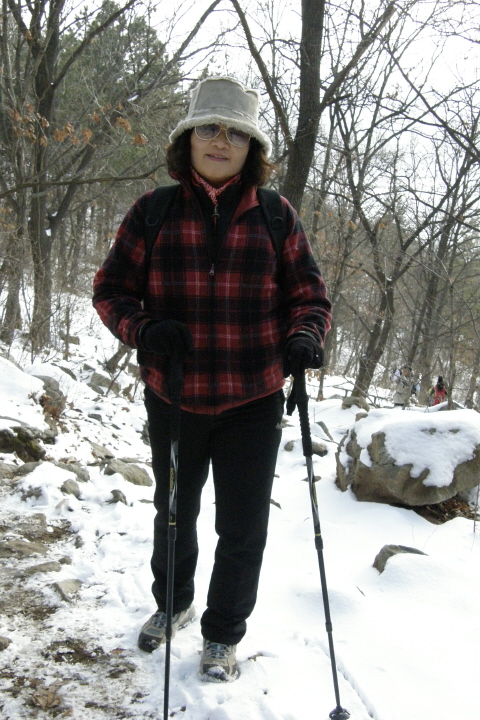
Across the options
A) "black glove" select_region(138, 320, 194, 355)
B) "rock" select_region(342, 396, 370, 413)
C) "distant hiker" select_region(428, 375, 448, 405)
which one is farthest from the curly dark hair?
"distant hiker" select_region(428, 375, 448, 405)

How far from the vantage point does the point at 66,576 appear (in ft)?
9.33

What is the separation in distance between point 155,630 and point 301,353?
1288mm

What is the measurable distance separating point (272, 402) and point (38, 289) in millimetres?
7843

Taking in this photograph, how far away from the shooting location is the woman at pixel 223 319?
204 cm

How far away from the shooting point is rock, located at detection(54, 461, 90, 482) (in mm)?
4293

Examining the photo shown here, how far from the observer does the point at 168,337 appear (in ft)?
6.29

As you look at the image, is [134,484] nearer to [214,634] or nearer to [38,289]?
[214,634]

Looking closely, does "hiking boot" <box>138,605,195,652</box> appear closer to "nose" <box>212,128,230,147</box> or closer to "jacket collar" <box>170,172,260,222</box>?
"jacket collar" <box>170,172,260,222</box>

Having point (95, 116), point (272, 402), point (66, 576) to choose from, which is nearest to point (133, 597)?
point (66, 576)

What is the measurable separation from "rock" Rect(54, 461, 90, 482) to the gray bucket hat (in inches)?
117

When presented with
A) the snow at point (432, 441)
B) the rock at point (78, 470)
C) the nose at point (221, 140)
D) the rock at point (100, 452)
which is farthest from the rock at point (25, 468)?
the nose at point (221, 140)

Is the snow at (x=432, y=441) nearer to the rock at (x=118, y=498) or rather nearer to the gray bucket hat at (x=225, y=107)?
the rock at (x=118, y=498)

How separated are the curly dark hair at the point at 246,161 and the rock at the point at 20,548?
86.6 inches

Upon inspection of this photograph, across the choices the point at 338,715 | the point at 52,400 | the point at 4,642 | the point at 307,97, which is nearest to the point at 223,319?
the point at 338,715
